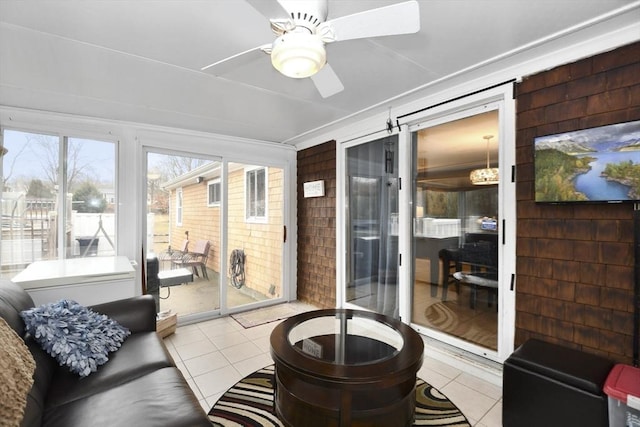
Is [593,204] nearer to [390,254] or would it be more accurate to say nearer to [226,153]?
[390,254]

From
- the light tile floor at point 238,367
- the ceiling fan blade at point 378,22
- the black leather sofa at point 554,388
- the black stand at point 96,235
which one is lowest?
the light tile floor at point 238,367

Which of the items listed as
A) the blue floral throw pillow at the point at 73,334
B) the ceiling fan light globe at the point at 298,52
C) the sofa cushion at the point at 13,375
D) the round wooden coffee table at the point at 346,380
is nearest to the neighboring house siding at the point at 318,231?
the round wooden coffee table at the point at 346,380

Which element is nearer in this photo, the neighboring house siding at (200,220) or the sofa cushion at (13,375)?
the sofa cushion at (13,375)

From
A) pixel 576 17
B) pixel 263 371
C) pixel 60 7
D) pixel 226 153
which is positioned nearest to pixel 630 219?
pixel 576 17

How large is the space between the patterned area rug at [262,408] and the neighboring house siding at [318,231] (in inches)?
74.5

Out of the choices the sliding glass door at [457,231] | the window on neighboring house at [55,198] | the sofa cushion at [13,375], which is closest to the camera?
the sofa cushion at [13,375]

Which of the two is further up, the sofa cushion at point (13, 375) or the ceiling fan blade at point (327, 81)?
the ceiling fan blade at point (327, 81)

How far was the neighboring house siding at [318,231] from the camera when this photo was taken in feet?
13.9

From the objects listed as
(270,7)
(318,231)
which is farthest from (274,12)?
(318,231)

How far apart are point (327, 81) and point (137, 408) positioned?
209 cm

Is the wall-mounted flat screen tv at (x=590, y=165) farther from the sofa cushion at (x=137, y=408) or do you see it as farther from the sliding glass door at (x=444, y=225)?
the sofa cushion at (x=137, y=408)

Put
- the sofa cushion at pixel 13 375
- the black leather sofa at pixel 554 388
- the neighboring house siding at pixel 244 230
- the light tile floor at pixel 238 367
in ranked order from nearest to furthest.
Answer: the sofa cushion at pixel 13 375 < the black leather sofa at pixel 554 388 < the light tile floor at pixel 238 367 < the neighboring house siding at pixel 244 230

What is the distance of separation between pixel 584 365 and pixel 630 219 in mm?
950

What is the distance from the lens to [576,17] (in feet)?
5.93
